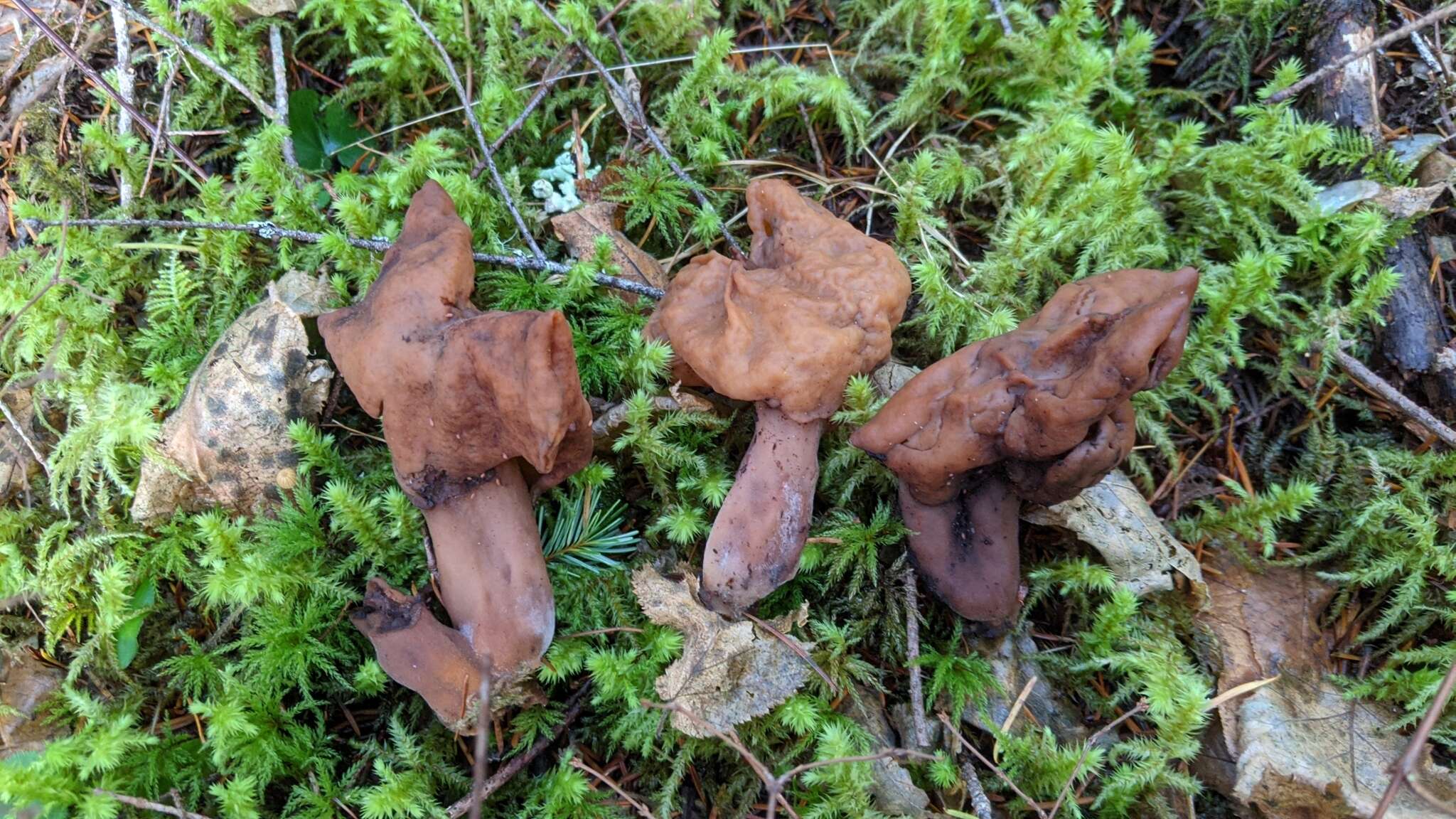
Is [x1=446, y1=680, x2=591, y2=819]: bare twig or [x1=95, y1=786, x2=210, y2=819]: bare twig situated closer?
[x1=95, y1=786, x2=210, y2=819]: bare twig

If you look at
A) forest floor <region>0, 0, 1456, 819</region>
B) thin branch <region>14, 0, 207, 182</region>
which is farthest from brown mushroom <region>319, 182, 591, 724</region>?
thin branch <region>14, 0, 207, 182</region>

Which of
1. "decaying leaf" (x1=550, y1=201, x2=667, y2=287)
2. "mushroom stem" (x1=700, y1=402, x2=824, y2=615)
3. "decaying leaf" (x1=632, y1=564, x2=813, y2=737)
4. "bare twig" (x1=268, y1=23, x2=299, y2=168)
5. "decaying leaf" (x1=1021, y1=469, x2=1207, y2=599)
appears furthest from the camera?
"bare twig" (x1=268, y1=23, x2=299, y2=168)

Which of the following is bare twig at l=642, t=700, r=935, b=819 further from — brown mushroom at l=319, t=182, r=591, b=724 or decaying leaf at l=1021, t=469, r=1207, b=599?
decaying leaf at l=1021, t=469, r=1207, b=599

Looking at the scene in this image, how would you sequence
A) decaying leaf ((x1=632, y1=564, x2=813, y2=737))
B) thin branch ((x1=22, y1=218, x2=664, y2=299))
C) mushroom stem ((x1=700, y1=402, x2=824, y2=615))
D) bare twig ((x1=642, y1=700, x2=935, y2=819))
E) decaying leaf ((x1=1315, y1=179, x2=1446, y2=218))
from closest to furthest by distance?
bare twig ((x1=642, y1=700, x2=935, y2=819)) → decaying leaf ((x1=632, y1=564, x2=813, y2=737)) → mushroom stem ((x1=700, y1=402, x2=824, y2=615)) → thin branch ((x1=22, y1=218, x2=664, y2=299)) → decaying leaf ((x1=1315, y1=179, x2=1446, y2=218))

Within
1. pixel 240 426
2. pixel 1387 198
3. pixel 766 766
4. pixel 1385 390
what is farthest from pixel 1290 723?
pixel 240 426

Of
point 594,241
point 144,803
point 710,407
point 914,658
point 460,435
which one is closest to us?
point 144,803

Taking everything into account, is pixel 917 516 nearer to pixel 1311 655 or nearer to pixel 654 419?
pixel 654 419

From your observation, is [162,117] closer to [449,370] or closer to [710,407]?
[449,370]

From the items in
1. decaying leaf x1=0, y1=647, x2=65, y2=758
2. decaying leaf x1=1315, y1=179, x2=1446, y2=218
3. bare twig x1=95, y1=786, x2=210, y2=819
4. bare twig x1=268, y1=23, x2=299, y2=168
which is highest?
bare twig x1=268, y1=23, x2=299, y2=168
